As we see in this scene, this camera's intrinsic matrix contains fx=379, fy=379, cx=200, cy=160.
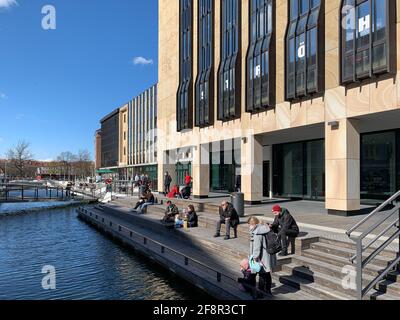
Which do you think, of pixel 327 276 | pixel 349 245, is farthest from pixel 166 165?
pixel 327 276

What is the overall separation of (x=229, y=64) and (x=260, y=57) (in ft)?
11.3

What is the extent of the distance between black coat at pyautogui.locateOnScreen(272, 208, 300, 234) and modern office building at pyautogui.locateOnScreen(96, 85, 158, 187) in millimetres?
30911

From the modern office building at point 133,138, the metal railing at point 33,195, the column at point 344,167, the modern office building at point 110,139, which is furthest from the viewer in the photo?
the modern office building at point 110,139

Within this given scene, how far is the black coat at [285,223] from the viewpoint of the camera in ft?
32.3

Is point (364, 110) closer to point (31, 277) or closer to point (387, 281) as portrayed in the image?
point (387, 281)

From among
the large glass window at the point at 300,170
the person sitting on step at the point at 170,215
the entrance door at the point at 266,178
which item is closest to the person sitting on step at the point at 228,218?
the person sitting on step at the point at 170,215

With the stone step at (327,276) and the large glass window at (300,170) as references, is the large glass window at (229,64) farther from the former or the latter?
the stone step at (327,276)

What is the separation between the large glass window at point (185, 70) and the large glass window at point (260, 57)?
8162 mm

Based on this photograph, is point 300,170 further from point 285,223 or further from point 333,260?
point 333,260

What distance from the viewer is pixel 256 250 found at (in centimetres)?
789

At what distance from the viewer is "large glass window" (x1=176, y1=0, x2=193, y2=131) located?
28594mm

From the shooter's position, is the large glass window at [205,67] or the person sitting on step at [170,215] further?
the large glass window at [205,67]

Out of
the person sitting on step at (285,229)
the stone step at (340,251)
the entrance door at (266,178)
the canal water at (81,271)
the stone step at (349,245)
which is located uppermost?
the entrance door at (266,178)

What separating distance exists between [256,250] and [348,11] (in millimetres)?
11175
